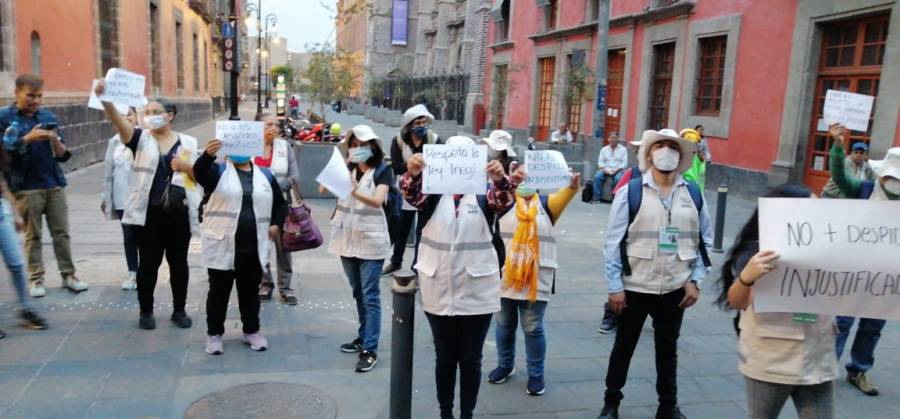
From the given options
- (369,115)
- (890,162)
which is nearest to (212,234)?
(890,162)

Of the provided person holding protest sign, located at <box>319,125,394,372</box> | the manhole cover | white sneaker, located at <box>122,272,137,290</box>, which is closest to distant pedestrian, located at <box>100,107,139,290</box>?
white sneaker, located at <box>122,272,137,290</box>

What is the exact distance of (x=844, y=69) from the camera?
41.8ft

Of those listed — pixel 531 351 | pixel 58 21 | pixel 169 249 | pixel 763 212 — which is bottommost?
pixel 531 351

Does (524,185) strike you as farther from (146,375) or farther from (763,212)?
(146,375)

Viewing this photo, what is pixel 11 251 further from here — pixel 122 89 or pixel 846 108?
pixel 846 108

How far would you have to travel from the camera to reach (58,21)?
530 inches

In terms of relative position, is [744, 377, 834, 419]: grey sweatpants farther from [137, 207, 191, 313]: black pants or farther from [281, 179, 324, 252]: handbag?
[137, 207, 191, 313]: black pants

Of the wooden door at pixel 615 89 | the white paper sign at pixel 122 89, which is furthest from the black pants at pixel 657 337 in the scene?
the wooden door at pixel 615 89

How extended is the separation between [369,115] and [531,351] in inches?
1897

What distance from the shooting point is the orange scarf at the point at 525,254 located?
4191mm

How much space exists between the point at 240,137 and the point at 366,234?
113 cm

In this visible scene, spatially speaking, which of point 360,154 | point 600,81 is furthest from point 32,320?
point 600,81

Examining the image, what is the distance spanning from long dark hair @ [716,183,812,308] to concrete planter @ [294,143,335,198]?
9.92 meters

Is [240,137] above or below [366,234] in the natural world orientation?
above
